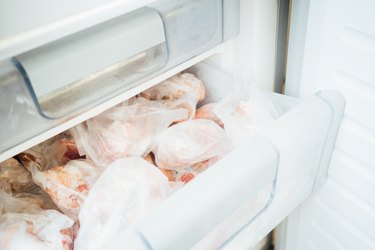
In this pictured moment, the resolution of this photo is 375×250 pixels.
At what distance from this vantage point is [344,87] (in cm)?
68

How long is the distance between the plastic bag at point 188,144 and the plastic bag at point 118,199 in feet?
0.24

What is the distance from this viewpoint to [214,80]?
2.81ft

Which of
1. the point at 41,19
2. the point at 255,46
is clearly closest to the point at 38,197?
the point at 41,19

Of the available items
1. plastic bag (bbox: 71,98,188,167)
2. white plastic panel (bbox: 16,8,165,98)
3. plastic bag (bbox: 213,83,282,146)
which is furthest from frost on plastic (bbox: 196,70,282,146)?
white plastic panel (bbox: 16,8,165,98)

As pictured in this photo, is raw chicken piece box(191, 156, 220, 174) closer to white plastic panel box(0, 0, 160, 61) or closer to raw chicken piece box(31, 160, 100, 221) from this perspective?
raw chicken piece box(31, 160, 100, 221)

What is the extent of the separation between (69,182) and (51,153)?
12 centimetres

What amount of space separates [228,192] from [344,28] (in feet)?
1.10

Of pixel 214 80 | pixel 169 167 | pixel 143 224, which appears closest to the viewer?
pixel 143 224

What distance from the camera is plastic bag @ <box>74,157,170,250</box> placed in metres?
0.60

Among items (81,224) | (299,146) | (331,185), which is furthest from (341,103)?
(81,224)

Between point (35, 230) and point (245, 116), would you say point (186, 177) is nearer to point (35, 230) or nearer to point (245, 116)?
point (245, 116)

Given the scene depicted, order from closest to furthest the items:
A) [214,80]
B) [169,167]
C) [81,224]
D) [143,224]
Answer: [143,224]
[81,224]
[169,167]
[214,80]

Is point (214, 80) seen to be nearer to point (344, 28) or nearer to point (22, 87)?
point (344, 28)

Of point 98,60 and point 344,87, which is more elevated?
point 98,60
